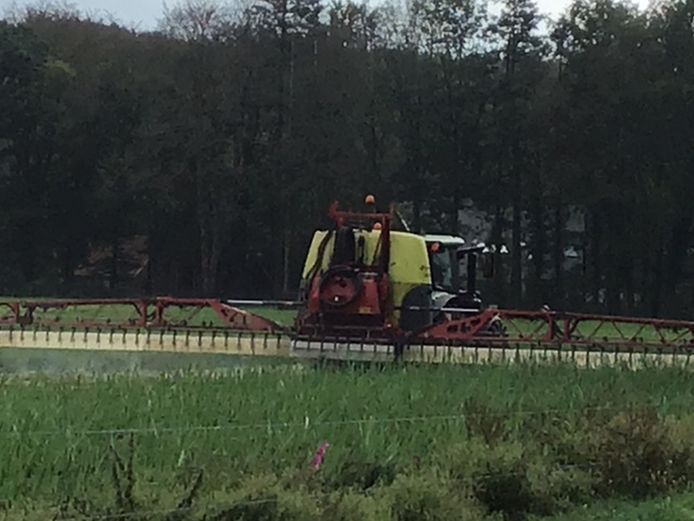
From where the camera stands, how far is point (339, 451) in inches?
292

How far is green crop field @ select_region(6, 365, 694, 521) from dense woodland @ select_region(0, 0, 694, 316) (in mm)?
28863

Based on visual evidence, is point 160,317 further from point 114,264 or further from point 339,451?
point 114,264

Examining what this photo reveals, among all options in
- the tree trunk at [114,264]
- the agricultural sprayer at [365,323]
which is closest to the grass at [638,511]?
the agricultural sprayer at [365,323]

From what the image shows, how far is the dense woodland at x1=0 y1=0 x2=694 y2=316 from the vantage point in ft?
129

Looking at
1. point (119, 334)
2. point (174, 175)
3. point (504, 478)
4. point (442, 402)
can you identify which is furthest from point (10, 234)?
point (504, 478)

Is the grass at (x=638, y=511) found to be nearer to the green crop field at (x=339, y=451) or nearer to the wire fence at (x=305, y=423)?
the green crop field at (x=339, y=451)

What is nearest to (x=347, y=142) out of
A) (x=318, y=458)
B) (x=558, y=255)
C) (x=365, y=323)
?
(x=558, y=255)


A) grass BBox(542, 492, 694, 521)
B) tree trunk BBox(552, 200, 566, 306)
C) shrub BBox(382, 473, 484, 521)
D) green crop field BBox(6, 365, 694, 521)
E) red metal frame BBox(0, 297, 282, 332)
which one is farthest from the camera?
tree trunk BBox(552, 200, 566, 306)

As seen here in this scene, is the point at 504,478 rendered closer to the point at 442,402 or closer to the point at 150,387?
the point at 442,402

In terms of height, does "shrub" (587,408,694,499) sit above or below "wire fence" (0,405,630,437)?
below

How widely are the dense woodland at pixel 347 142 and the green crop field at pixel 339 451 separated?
28.9 meters

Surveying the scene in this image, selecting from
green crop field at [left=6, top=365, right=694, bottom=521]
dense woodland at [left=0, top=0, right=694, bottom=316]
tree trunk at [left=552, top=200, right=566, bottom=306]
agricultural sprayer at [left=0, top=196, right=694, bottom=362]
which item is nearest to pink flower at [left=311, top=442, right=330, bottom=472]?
green crop field at [left=6, top=365, right=694, bottom=521]

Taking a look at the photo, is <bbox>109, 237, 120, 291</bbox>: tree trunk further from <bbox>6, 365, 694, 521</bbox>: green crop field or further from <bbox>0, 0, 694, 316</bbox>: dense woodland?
<bbox>6, 365, 694, 521</bbox>: green crop field

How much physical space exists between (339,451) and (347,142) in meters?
33.0
